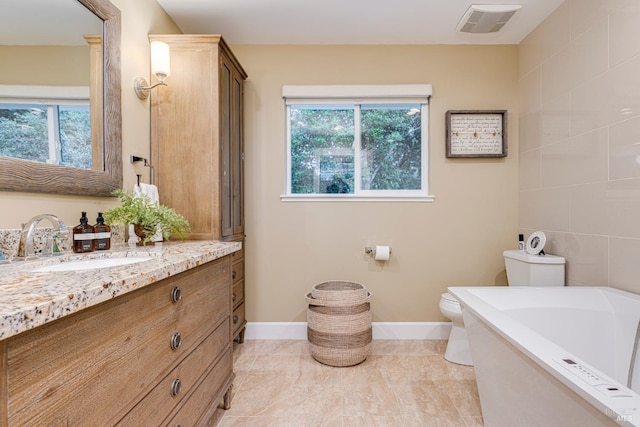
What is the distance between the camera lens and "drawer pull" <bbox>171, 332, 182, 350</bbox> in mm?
1059

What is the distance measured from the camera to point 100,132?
4.81ft

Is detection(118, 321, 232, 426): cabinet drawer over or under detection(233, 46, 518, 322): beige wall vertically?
under

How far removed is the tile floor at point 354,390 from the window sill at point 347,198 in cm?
116

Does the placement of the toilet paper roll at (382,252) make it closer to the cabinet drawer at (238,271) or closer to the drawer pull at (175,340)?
the cabinet drawer at (238,271)

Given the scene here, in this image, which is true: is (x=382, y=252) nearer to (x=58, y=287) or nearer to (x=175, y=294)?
(x=175, y=294)

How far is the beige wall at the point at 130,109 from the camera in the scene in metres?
1.28

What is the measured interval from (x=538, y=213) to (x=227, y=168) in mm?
2271

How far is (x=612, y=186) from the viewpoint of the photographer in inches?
65.0

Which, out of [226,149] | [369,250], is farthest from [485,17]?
[226,149]

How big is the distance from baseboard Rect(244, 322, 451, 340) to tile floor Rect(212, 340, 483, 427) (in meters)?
0.14

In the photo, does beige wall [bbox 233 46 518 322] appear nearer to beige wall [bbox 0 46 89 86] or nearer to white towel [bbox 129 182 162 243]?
white towel [bbox 129 182 162 243]

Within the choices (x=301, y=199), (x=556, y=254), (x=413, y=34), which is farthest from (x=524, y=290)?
(x=413, y=34)

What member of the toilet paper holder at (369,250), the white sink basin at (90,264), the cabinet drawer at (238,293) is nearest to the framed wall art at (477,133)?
the toilet paper holder at (369,250)

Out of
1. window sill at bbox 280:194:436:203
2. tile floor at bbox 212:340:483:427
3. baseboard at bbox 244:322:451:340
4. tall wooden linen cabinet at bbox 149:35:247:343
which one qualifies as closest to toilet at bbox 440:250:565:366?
tile floor at bbox 212:340:483:427
